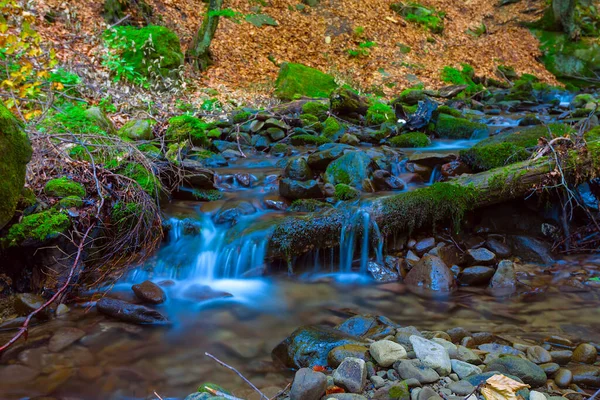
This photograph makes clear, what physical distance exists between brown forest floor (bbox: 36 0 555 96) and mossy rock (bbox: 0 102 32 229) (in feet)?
20.4

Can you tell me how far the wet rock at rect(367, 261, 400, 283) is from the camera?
4.70m

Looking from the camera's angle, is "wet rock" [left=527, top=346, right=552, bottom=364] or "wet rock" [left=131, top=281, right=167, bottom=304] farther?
"wet rock" [left=131, top=281, right=167, bottom=304]

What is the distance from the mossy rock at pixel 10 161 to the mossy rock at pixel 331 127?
5.74m

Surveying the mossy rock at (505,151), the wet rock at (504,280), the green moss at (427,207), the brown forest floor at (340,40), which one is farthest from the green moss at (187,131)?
the wet rock at (504,280)

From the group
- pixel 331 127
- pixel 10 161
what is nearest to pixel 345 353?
pixel 10 161

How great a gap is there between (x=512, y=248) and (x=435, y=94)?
8.38 meters

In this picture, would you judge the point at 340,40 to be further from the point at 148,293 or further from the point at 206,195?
the point at 148,293

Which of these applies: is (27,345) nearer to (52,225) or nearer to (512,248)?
(52,225)

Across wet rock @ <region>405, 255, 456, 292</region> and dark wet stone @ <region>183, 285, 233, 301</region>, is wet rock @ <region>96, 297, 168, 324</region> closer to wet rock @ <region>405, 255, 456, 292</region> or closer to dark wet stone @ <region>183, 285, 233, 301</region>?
dark wet stone @ <region>183, 285, 233, 301</region>

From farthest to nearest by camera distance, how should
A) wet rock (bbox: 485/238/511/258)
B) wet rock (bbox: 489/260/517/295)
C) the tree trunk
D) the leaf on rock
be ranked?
the tree trunk → wet rock (bbox: 485/238/511/258) → wet rock (bbox: 489/260/517/295) → the leaf on rock

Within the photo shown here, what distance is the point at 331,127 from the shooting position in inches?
344

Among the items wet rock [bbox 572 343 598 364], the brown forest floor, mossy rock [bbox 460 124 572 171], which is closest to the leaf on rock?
wet rock [bbox 572 343 598 364]

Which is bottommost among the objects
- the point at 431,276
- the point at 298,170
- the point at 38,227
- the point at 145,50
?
the point at 431,276

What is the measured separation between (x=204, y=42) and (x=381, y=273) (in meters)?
9.30
